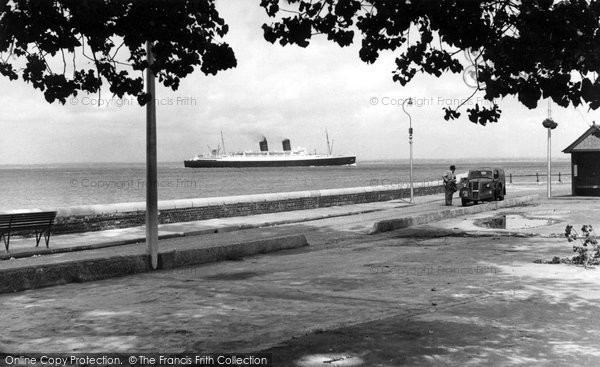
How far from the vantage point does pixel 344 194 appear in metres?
30.9

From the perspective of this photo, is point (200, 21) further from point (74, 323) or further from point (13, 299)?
point (13, 299)

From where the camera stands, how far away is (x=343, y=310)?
28.5ft

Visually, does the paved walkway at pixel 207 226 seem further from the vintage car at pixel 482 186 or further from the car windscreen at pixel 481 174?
the car windscreen at pixel 481 174

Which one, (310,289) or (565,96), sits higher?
(565,96)

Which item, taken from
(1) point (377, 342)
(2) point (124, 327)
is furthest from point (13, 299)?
(1) point (377, 342)

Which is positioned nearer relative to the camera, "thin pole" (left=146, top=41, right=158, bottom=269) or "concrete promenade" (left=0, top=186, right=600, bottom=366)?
"concrete promenade" (left=0, top=186, right=600, bottom=366)

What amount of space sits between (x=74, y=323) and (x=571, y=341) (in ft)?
18.5

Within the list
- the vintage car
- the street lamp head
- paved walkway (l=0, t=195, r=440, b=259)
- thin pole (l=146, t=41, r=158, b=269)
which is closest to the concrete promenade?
thin pole (l=146, t=41, r=158, b=269)

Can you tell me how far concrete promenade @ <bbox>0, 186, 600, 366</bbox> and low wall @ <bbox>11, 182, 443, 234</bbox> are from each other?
4392mm

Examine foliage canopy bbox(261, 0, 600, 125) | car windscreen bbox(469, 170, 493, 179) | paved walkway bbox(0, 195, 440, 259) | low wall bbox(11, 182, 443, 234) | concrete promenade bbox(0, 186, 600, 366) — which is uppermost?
foliage canopy bbox(261, 0, 600, 125)

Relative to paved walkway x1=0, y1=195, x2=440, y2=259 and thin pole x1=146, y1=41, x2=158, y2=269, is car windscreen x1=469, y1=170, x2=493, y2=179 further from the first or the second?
thin pole x1=146, y1=41, x2=158, y2=269

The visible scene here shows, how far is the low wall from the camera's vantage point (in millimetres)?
19641

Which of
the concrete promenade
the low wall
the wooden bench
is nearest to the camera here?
the concrete promenade

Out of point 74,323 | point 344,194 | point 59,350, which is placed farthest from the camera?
point 344,194
